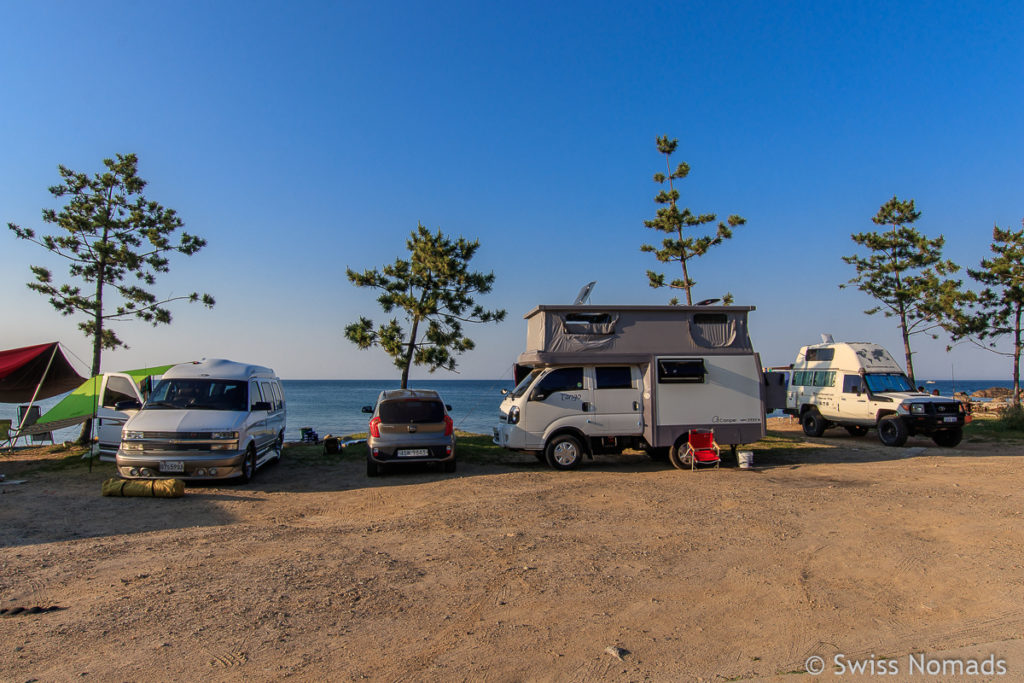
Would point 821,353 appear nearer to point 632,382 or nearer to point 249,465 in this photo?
point 632,382

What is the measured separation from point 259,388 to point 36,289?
7682 millimetres

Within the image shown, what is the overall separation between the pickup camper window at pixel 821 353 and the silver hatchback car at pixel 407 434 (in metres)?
12.8

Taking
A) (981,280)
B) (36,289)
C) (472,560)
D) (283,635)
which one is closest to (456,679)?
(283,635)

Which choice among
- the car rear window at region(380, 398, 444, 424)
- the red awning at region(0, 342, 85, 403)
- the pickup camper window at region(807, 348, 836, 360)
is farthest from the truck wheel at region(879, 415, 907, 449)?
the red awning at region(0, 342, 85, 403)

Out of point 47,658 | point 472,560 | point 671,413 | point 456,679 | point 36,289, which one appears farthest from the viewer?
point 36,289

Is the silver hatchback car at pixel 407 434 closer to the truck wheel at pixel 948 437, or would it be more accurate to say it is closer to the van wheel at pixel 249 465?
the van wheel at pixel 249 465

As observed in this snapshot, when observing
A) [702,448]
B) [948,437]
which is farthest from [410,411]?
[948,437]

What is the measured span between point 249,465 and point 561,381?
5.97m

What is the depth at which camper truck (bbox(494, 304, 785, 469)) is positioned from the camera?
12.1 meters

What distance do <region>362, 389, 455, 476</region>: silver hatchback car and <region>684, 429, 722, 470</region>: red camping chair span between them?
184 inches

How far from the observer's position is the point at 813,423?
1911 cm

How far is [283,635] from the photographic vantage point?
14.0 feet

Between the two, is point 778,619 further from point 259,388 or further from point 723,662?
point 259,388

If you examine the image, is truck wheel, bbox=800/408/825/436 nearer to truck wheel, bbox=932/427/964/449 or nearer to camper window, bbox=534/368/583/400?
truck wheel, bbox=932/427/964/449
